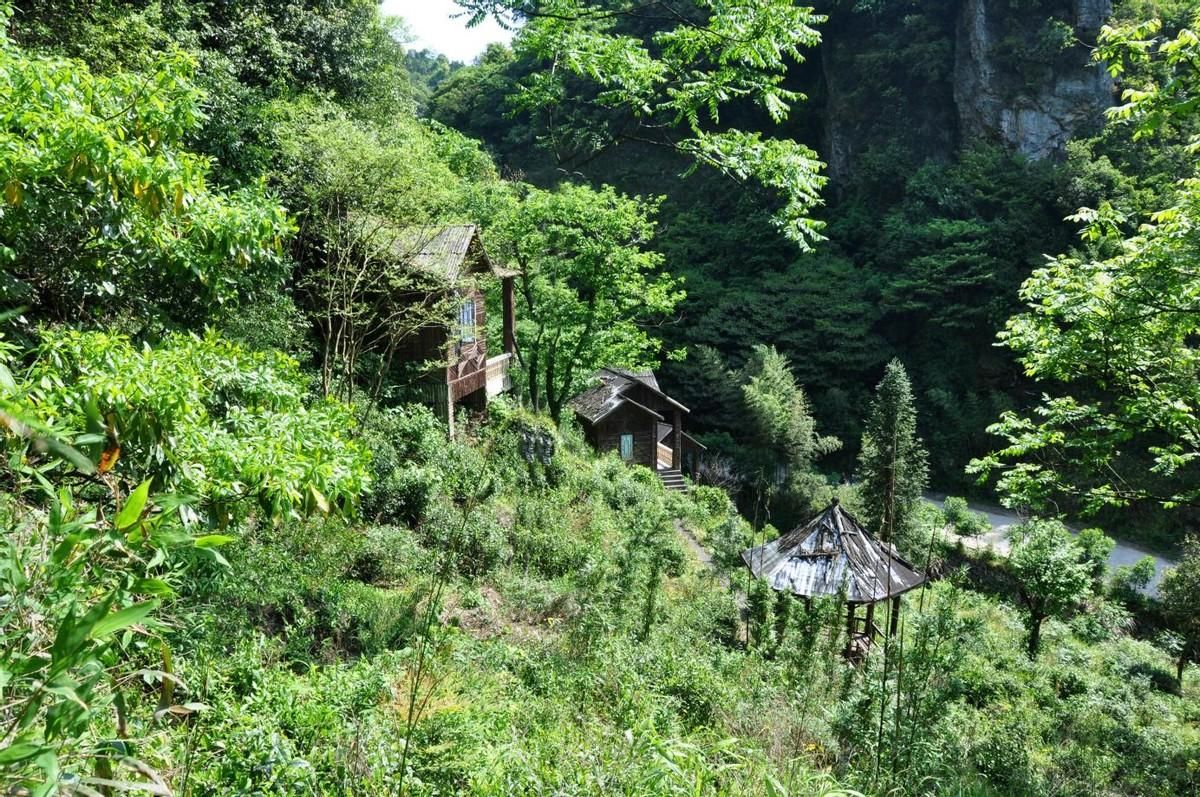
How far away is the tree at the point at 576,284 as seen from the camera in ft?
54.9

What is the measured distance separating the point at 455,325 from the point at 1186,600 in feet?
54.5

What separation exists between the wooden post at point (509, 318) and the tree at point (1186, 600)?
15995 millimetres

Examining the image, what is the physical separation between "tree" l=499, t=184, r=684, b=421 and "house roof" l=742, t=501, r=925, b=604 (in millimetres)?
7757

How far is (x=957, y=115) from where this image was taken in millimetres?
35938

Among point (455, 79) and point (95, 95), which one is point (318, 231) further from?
point (455, 79)

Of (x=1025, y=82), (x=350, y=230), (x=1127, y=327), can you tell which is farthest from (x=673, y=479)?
(x=1025, y=82)

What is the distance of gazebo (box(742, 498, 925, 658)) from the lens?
34.4 feet

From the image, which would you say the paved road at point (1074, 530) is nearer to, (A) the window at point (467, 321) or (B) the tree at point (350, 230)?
(A) the window at point (467, 321)

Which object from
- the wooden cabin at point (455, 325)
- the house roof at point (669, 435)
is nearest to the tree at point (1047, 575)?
the wooden cabin at point (455, 325)

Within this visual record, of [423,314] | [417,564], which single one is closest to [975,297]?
[423,314]

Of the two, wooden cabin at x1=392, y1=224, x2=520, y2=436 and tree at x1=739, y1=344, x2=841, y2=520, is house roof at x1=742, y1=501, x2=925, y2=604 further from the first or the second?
tree at x1=739, y1=344, x2=841, y2=520

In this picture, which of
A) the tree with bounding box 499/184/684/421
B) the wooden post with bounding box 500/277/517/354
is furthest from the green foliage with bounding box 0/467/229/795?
the tree with bounding box 499/184/684/421

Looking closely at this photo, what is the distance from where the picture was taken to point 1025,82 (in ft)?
110

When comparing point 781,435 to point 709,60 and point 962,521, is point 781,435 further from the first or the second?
point 709,60
